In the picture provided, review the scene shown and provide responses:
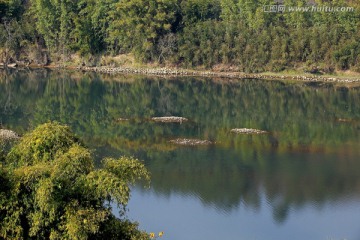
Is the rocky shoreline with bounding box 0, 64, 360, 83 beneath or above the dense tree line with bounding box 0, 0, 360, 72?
beneath

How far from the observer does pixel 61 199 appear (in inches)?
430

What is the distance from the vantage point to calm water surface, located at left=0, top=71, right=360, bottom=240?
21078 mm

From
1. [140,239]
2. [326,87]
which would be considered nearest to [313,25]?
[326,87]

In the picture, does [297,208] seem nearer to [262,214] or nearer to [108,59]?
[262,214]

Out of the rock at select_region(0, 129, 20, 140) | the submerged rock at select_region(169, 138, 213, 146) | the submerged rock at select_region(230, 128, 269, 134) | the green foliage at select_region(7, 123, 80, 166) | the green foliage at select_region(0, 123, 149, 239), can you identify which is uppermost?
the green foliage at select_region(7, 123, 80, 166)

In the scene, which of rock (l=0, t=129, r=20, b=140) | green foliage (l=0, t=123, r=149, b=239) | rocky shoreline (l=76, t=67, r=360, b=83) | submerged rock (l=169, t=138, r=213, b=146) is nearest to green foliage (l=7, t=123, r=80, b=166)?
green foliage (l=0, t=123, r=149, b=239)

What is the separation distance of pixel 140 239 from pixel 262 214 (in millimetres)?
10590

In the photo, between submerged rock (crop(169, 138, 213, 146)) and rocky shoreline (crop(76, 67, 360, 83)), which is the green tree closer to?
rocky shoreline (crop(76, 67, 360, 83))

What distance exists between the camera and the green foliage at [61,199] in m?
10.8

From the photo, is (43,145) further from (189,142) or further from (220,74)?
(220,74)

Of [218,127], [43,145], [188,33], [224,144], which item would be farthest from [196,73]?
[43,145]

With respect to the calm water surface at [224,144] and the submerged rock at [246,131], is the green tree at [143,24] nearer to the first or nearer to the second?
the calm water surface at [224,144]

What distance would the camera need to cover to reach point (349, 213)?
859 inches

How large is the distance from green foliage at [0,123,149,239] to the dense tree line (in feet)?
178
